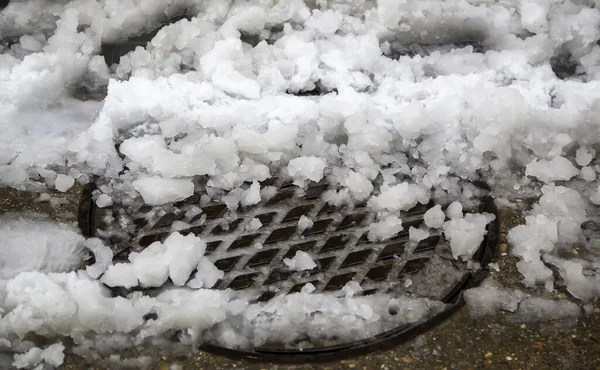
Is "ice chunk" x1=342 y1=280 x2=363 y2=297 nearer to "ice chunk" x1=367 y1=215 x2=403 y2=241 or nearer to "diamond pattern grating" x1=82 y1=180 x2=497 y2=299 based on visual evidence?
"diamond pattern grating" x1=82 y1=180 x2=497 y2=299

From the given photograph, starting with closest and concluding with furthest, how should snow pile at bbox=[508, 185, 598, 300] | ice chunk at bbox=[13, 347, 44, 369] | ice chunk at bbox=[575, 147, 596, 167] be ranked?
ice chunk at bbox=[13, 347, 44, 369], snow pile at bbox=[508, 185, 598, 300], ice chunk at bbox=[575, 147, 596, 167]

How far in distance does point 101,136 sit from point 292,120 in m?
0.69

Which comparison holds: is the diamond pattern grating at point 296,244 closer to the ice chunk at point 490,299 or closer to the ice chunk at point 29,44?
the ice chunk at point 490,299

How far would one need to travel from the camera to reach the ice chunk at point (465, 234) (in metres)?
2.13

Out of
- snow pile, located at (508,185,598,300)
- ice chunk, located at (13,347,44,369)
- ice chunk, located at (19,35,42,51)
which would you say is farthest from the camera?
ice chunk, located at (19,35,42,51)

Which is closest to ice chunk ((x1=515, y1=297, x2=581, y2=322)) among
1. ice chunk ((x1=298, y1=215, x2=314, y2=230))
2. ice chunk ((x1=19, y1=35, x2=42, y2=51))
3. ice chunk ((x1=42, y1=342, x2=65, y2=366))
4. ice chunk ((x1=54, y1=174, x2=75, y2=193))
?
ice chunk ((x1=298, y1=215, x2=314, y2=230))

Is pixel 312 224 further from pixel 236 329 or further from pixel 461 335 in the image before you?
pixel 461 335

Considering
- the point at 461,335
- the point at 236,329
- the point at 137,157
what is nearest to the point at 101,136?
the point at 137,157

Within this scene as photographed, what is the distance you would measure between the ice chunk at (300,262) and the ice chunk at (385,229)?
0.22 metres

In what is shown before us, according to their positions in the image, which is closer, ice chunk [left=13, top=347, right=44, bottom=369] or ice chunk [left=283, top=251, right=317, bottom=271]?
ice chunk [left=13, top=347, right=44, bottom=369]

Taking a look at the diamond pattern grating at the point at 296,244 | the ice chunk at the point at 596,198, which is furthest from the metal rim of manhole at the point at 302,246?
the ice chunk at the point at 596,198

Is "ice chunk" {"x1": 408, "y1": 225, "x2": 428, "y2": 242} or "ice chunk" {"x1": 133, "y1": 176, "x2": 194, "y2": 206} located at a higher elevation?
"ice chunk" {"x1": 133, "y1": 176, "x2": 194, "y2": 206}

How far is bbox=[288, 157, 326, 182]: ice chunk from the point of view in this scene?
232 cm

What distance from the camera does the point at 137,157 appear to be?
2.31m
